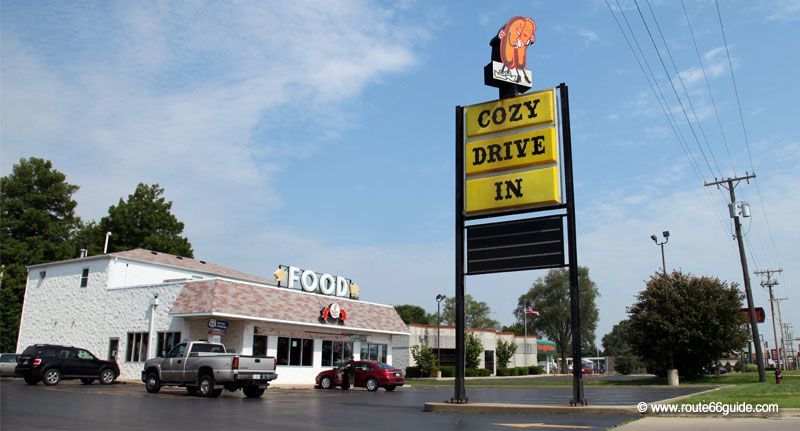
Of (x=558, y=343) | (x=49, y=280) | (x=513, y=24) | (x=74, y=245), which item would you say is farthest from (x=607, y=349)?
(x=513, y=24)

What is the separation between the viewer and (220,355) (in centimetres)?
2245

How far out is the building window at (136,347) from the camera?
32938 millimetres

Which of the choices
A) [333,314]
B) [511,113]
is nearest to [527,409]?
[511,113]

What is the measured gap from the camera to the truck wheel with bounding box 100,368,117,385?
94.6 ft

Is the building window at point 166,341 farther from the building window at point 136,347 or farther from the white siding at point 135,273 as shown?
the white siding at point 135,273

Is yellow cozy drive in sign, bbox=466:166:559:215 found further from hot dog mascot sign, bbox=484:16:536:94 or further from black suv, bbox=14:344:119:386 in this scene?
black suv, bbox=14:344:119:386

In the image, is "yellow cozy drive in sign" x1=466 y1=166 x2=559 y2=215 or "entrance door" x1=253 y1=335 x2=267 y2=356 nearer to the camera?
"yellow cozy drive in sign" x1=466 y1=166 x2=559 y2=215

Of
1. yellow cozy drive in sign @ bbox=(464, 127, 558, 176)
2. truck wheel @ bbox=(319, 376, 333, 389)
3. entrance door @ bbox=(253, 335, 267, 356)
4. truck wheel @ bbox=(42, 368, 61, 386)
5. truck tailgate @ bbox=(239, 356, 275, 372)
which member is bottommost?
truck wheel @ bbox=(319, 376, 333, 389)

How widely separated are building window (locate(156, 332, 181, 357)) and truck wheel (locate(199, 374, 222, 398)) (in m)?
10.2

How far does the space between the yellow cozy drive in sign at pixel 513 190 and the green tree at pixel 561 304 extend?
7344cm

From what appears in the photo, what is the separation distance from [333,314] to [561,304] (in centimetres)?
6025

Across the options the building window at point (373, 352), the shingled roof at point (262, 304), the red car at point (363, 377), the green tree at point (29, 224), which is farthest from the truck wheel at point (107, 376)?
the green tree at point (29, 224)

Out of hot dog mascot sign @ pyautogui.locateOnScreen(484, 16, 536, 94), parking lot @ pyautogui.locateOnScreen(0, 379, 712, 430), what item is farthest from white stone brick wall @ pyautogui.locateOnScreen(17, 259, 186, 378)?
hot dog mascot sign @ pyautogui.locateOnScreen(484, 16, 536, 94)

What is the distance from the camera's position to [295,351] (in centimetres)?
3562
